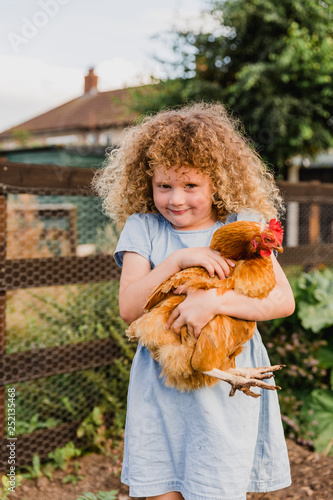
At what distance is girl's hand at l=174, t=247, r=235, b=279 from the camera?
138cm

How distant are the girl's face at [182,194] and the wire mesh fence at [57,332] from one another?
3.96 ft

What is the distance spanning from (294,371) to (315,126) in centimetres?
651

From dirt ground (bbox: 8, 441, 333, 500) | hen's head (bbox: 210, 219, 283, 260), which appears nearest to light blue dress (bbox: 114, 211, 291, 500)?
hen's head (bbox: 210, 219, 283, 260)

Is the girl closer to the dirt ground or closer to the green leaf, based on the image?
the dirt ground

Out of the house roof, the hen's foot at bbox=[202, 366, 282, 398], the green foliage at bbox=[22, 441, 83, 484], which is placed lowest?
the green foliage at bbox=[22, 441, 83, 484]

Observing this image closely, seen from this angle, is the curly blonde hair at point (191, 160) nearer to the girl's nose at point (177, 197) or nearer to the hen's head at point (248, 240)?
the girl's nose at point (177, 197)

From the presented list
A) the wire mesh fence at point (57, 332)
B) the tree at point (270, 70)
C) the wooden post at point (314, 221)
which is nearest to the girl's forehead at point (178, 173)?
the wire mesh fence at point (57, 332)

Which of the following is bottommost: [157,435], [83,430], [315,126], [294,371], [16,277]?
[83,430]

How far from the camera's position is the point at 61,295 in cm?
364

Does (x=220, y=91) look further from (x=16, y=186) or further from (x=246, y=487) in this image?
(x=246, y=487)

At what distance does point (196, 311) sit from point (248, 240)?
26 centimetres

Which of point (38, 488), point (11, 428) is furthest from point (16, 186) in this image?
point (38, 488)

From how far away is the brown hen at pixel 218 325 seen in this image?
→ 52.4 inches

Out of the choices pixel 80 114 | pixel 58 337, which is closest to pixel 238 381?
pixel 58 337
